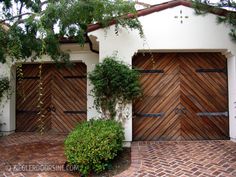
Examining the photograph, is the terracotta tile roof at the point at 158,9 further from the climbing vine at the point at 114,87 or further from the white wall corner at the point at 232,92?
the white wall corner at the point at 232,92

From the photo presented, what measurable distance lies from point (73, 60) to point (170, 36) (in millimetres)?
3502

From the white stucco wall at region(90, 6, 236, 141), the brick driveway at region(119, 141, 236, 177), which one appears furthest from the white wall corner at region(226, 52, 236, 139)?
the brick driveway at region(119, 141, 236, 177)

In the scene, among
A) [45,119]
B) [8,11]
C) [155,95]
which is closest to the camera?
[8,11]

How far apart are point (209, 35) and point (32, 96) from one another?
20.9 feet

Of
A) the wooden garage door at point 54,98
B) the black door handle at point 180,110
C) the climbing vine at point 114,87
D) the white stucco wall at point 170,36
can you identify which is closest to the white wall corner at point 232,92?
the white stucco wall at point 170,36

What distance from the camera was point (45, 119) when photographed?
27.2ft

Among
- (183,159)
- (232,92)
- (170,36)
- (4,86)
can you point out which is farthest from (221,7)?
(4,86)

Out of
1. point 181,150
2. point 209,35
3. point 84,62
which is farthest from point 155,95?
point 84,62

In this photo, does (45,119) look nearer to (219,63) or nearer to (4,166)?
(4,166)

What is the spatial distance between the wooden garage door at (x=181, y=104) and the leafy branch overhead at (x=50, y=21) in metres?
1.66

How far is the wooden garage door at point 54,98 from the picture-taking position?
816 centimetres

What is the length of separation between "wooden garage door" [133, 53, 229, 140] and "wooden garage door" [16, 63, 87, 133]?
267 centimetres

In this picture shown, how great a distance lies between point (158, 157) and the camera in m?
4.88

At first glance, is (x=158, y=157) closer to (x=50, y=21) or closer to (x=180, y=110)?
(x=180, y=110)
